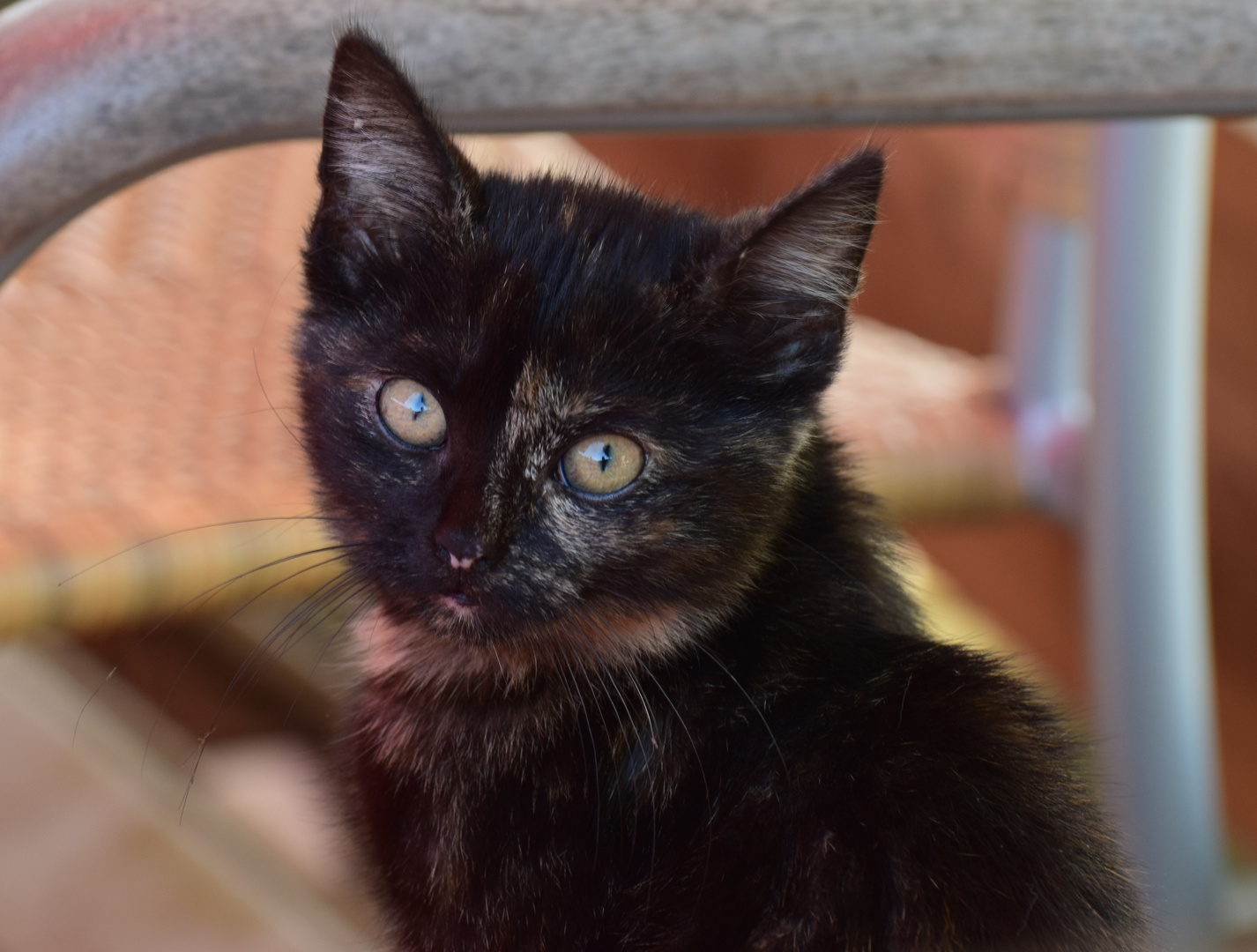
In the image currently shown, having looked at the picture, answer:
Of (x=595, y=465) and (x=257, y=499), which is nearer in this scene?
(x=595, y=465)

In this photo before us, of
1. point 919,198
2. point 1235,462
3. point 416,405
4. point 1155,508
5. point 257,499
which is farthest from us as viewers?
point 919,198

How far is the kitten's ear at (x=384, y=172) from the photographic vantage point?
45 cm

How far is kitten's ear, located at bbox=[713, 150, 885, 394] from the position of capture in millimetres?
438

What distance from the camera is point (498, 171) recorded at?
1.94 feet

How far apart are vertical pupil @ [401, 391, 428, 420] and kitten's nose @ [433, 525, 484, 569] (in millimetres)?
58

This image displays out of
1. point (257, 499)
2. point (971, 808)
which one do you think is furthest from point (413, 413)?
point (257, 499)

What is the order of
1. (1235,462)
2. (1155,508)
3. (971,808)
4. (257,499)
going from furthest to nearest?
(1235,462)
(1155,508)
(257,499)
(971,808)

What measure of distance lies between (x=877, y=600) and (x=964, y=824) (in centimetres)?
13

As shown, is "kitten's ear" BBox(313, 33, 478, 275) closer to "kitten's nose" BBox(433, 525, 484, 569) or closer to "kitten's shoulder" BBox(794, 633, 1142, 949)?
"kitten's nose" BBox(433, 525, 484, 569)

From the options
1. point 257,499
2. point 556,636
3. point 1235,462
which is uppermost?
point 556,636

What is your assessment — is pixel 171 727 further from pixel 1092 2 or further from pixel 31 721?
pixel 1092 2

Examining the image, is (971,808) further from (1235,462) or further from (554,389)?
(1235,462)

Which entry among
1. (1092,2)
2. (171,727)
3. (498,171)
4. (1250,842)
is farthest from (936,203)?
(1092,2)

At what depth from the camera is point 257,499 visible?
0.87 metres
